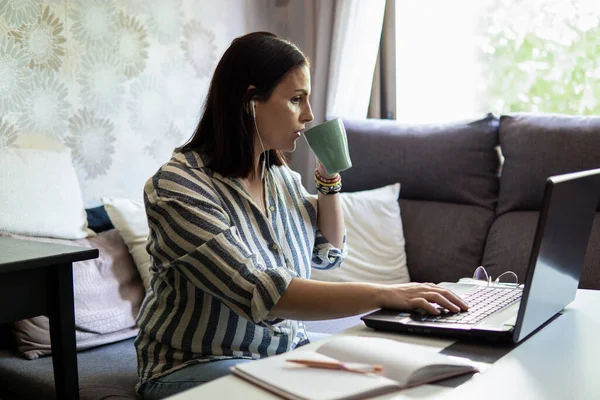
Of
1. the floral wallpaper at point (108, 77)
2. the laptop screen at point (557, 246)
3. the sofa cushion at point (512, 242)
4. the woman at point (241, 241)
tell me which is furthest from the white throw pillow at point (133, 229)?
the laptop screen at point (557, 246)

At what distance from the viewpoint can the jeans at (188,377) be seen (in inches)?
52.7

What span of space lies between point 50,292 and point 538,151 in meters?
1.59

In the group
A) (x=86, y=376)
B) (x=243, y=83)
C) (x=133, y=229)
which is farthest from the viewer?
(x=133, y=229)

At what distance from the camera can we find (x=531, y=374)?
984 millimetres

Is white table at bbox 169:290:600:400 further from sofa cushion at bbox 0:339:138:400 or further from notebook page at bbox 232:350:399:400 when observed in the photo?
sofa cushion at bbox 0:339:138:400

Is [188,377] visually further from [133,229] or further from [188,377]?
[133,229]

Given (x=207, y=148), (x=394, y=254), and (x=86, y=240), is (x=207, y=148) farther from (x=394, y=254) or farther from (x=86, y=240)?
(x=394, y=254)

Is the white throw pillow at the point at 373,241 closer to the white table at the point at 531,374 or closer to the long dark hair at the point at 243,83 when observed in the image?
the long dark hair at the point at 243,83

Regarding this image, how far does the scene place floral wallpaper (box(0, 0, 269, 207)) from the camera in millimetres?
2373

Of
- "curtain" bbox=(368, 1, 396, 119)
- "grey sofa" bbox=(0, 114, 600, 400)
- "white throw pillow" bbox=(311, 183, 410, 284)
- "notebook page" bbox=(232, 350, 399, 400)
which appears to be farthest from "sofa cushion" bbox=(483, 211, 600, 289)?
"notebook page" bbox=(232, 350, 399, 400)

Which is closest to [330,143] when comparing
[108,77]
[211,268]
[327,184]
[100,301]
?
[327,184]

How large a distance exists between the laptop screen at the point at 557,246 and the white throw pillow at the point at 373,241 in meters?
1.29

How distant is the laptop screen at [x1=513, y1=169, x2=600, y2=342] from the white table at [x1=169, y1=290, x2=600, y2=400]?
0.03 m

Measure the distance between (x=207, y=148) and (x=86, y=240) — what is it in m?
0.91
